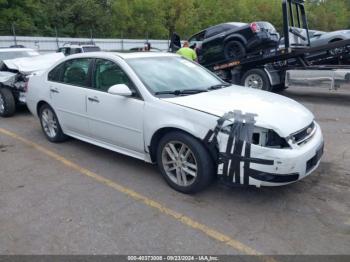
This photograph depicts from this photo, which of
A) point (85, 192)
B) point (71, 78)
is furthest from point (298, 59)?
point (85, 192)

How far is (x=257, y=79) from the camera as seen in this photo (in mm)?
10812

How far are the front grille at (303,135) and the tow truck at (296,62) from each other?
6165mm

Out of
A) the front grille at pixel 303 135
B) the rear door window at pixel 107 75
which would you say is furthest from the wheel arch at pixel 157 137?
the front grille at pixel 303 135

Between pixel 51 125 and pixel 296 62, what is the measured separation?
7.12 m

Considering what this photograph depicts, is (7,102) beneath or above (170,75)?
beneath

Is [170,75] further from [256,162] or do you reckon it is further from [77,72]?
[256,162]

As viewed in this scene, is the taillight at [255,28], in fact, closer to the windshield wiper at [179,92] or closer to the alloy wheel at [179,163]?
the windshield wiper at [179,92]

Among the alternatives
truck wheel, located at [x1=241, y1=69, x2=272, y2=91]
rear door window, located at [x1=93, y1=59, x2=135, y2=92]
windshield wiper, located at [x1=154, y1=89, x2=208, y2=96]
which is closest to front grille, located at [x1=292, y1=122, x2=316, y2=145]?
windshield wiper, located at [x1=154, y1=89, x2=208, y2=96]

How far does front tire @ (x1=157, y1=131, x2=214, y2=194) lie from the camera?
3955mm

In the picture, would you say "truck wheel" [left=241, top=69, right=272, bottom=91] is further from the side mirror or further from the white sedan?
the side mirror

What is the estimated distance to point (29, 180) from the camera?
4.77 metres

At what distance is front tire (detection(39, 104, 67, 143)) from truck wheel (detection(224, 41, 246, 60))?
674 cm

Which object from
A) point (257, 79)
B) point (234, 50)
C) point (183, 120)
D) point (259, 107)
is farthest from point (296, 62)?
point (183, 120)

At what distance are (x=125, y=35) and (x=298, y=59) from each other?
34274 mm
